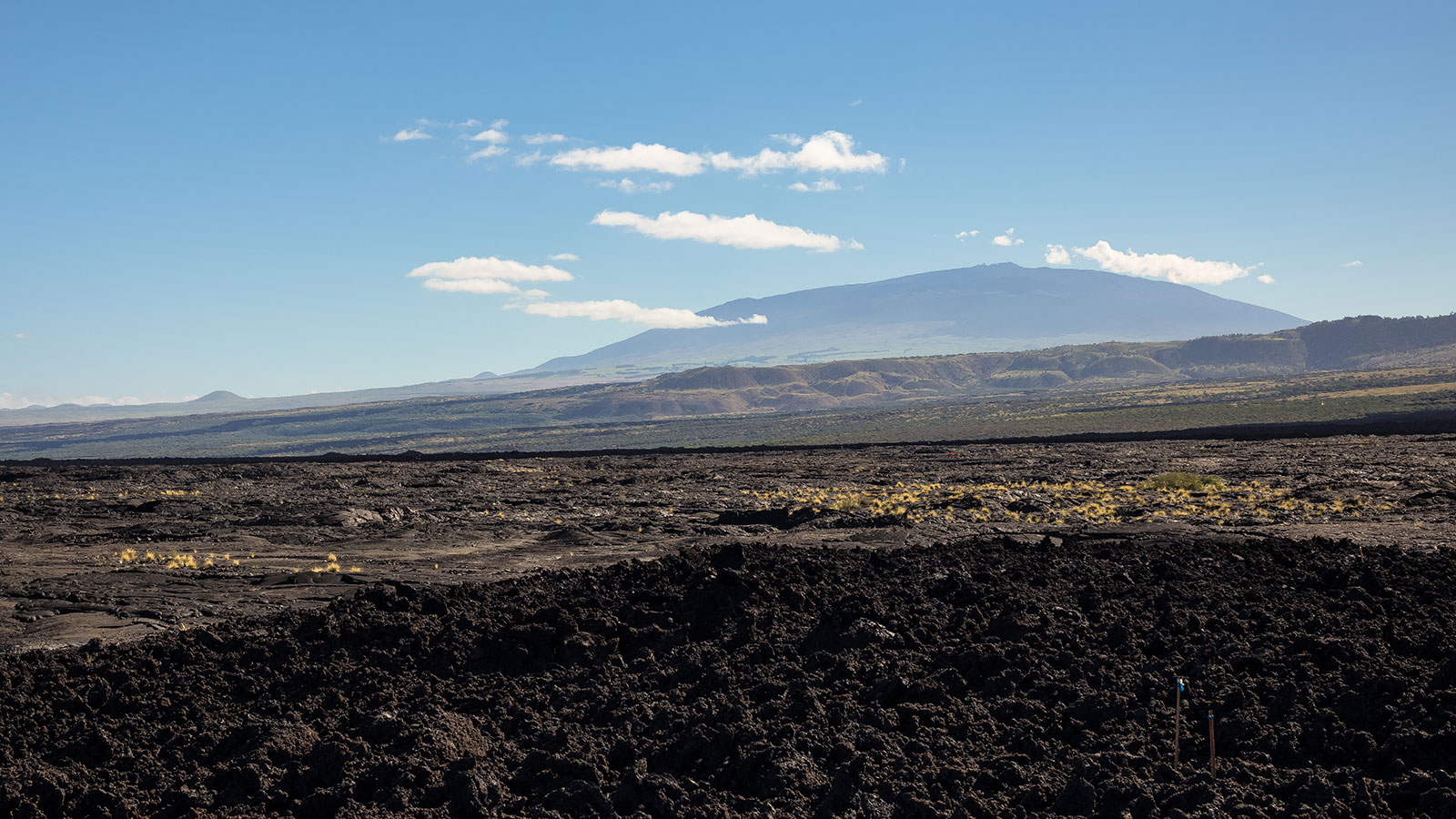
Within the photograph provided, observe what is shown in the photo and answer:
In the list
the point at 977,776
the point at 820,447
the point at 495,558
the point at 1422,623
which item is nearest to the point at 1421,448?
the point at 820,447

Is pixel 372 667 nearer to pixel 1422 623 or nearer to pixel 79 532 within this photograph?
pixel 1422 623

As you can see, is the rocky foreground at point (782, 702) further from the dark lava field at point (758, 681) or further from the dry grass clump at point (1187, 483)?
the dry grass clump at point (1187, 483)

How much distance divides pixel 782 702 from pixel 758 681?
58cm

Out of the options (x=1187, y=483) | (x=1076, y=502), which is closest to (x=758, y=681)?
(x=1076, y=502)

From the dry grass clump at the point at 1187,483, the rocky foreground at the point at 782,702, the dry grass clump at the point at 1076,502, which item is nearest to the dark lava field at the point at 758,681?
the rocky foreground at the point at 782,702

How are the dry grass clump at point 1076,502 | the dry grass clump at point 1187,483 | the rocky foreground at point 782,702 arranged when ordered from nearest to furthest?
the rocky foreground at point 782,702
the dry grass clump at point 1076,502
the dry grass clump at point 1187,483

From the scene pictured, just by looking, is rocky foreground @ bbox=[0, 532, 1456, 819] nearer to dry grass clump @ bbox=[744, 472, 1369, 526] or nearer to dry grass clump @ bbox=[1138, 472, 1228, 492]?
dry grass clump @ bbox=[744, 472, 1369, 526]

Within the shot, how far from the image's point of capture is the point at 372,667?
35.4 feet

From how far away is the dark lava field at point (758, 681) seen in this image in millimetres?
8234

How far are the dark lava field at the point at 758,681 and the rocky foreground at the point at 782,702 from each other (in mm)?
32

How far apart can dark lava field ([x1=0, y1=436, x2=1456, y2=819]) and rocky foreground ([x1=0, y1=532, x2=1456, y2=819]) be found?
3cm

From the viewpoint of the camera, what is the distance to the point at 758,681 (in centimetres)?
1032

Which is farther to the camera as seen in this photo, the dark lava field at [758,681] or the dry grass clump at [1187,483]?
the dry grass clump at [1187,483]

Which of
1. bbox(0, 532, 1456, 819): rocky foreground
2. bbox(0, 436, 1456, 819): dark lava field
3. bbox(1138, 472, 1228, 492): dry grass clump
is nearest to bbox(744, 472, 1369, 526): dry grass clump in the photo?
bbox(1138, 472, 1228, 492): dry grass clump
